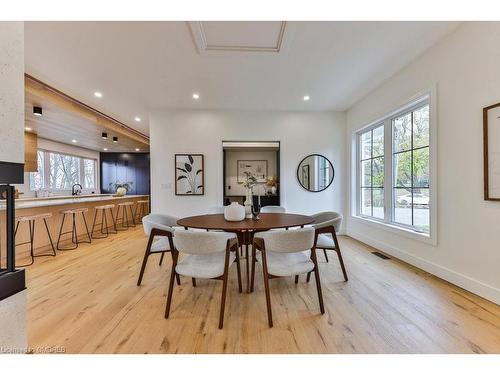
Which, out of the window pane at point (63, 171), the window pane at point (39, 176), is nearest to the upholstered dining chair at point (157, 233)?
the window pane at point (39, 176)

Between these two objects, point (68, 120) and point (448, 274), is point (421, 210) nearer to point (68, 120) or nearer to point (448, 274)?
point (448, 274)

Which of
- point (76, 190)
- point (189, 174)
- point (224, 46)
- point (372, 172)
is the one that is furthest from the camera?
point (76, 190)

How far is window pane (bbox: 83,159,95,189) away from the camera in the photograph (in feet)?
25.7

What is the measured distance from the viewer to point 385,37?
2.46m

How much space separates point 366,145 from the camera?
14.6 feet

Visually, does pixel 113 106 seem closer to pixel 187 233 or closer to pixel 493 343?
pixel 187 233

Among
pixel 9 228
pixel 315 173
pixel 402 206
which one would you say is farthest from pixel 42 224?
pixel 402 206

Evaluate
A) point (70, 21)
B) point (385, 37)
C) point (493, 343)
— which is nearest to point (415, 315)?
point (493, 343)

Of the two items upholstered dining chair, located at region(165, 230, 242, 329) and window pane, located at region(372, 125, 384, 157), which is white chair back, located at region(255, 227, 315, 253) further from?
window pane, located at region(372, 125, 384, 157)

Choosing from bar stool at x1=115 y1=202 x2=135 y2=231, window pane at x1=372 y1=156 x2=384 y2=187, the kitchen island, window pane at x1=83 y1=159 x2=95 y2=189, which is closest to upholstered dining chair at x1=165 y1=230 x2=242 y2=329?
the kitchen island

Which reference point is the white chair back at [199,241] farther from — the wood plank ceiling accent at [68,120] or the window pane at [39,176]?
the window pane at [39,176]

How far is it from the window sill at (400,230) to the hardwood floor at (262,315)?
1.37 feet

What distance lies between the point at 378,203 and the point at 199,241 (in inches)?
138
